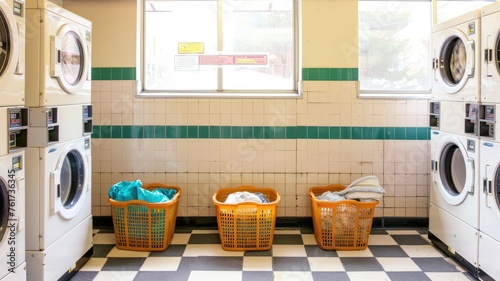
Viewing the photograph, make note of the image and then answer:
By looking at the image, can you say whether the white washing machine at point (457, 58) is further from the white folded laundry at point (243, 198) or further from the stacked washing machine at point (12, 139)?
the stacked washing machine at point (12, 139)

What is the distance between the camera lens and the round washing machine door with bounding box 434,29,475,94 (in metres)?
2.95

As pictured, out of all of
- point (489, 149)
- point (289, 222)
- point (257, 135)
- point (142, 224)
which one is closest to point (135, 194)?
point (142, 224)

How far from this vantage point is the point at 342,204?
11.1ft

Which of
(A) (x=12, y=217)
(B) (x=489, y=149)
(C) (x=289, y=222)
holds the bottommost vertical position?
(C) (x=289, y=222)

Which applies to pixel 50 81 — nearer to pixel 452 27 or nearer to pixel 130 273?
pixel 130 273

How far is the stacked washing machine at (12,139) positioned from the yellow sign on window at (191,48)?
1.97 meters

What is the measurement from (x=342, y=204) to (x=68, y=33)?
8.09 feet

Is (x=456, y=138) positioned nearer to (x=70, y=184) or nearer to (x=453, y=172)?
(x=453, y=172)

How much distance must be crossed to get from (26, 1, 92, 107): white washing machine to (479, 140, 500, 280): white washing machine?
287cm

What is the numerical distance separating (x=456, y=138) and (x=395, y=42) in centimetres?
139

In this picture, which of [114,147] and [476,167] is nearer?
[476,167]

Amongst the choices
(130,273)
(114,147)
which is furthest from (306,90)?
(130,273)

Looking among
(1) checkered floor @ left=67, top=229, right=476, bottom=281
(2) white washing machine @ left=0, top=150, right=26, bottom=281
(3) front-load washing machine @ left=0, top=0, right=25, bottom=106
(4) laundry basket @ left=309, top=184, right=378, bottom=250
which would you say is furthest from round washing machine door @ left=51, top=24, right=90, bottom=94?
(4) laundry basket @ left=309, top=184, right=378, bottom=250

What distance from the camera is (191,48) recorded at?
13.5ft
